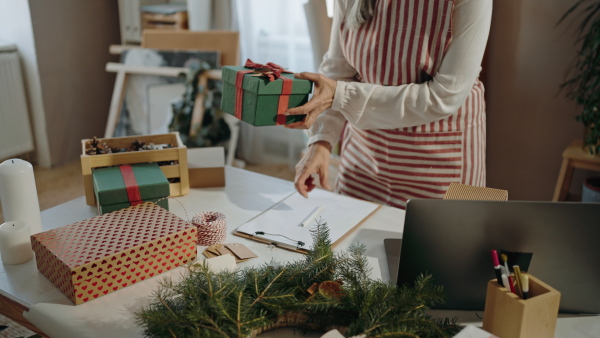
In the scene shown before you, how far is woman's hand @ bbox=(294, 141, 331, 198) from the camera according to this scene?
4.88 ft

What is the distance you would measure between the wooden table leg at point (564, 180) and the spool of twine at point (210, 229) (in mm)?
1862

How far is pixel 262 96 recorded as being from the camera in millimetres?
1257

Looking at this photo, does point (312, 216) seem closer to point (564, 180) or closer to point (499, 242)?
point (499, 242)

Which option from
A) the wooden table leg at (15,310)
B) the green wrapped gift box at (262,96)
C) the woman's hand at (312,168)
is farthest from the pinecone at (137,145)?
the wooden table leg at (15,310)

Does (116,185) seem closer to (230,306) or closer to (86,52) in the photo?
(230,306)

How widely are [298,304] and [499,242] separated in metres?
0.37

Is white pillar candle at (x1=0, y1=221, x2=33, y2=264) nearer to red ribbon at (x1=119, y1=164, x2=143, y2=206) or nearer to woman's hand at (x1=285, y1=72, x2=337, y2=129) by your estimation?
red ribbon at (x1=119, y1=164, x2=143, y2=206)

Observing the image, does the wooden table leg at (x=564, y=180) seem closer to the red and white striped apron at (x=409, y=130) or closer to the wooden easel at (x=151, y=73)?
the red and white striped apron at (x=409, y=130)

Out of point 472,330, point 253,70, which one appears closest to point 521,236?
point 472,330

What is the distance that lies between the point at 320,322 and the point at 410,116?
66cm

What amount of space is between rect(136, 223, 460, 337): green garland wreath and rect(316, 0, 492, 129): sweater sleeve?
487mm

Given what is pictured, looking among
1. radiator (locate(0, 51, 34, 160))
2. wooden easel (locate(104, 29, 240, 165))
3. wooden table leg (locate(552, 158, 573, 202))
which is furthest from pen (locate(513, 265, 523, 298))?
radiator (locate(0, 51, 34, 160))

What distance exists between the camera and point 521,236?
948 mm

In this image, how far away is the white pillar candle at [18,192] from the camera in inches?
46.9
